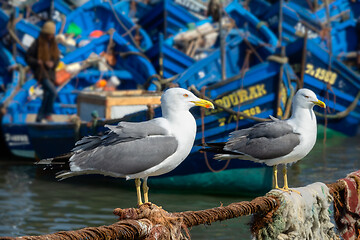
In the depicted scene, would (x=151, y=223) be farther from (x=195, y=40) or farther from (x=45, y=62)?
(x=195, y=40)

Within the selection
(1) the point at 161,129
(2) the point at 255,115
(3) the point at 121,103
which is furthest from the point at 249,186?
(1) the point at 161,129

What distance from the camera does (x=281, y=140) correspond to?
3.92 m

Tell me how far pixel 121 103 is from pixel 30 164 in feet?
9.99

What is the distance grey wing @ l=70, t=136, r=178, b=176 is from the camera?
123 inches

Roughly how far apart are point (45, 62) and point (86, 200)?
364 centimetres

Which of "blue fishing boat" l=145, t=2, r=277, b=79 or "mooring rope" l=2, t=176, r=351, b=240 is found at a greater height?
"blue fishing boat" l=145, t=2, r=277, b=79

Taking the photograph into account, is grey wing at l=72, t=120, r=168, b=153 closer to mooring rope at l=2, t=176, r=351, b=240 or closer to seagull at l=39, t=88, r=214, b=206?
seagull at l=39, t=88, r=214, b=206

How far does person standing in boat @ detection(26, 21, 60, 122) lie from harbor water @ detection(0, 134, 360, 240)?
1102mm

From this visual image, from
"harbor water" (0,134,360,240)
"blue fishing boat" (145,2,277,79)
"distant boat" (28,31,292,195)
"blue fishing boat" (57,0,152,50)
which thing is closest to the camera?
"harbor water" (0,134,360,240)

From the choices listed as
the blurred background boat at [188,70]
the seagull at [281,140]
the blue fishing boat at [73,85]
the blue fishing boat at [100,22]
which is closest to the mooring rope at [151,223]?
the seagull at [281,140]

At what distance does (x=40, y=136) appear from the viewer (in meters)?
10.6

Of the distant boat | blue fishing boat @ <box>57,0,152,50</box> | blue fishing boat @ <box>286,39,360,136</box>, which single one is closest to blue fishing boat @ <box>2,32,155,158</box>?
blue fishing boat @ <box>57,0,152,50</box>

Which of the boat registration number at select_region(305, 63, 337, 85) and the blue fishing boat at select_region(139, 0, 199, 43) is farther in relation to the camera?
the blue fishing boat at select_region(139, 0, 199, 43)

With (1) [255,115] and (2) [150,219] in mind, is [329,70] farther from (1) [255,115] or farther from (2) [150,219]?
(2) [150,219]
